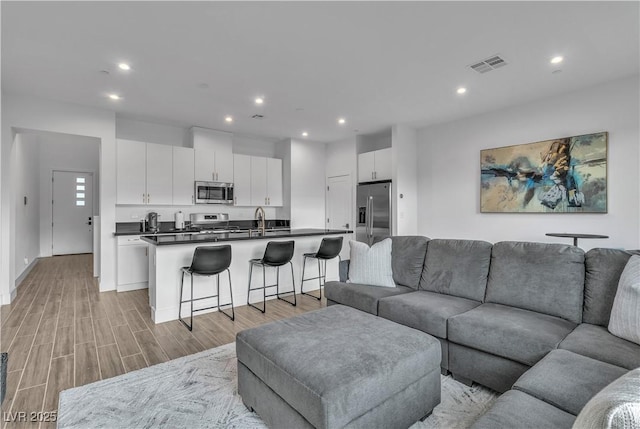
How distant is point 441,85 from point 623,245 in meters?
2.92

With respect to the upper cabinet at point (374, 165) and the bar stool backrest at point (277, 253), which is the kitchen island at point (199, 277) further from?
the upper cabinet at point (374, 165)

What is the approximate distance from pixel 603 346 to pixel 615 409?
4.43 feet

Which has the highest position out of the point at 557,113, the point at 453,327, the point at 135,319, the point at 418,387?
the point at 557,113

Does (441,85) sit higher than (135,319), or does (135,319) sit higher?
(441,85)

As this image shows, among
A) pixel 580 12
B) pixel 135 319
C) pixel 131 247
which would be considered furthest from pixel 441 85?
pixel 131 247

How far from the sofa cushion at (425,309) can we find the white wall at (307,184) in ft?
14.1

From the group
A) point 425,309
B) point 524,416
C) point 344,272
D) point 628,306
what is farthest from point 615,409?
point 344,272

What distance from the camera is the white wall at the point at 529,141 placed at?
12.4ft

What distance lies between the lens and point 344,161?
6.84 meters

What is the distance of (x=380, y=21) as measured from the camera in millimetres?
2617

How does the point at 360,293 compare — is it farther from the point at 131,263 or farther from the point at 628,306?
the point at 131,263

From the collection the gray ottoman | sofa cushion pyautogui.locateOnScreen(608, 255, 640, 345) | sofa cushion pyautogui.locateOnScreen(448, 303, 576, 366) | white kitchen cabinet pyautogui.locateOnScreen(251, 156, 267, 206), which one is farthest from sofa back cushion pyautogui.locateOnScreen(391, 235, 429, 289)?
white kitchen cabinet pyautogui.locateOnScreen(251, 156, 267, 206)

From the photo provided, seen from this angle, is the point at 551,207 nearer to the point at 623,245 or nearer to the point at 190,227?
the point at 623,245

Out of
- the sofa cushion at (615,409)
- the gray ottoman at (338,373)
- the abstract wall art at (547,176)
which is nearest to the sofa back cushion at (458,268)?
the gray ottoman at (338,373)
